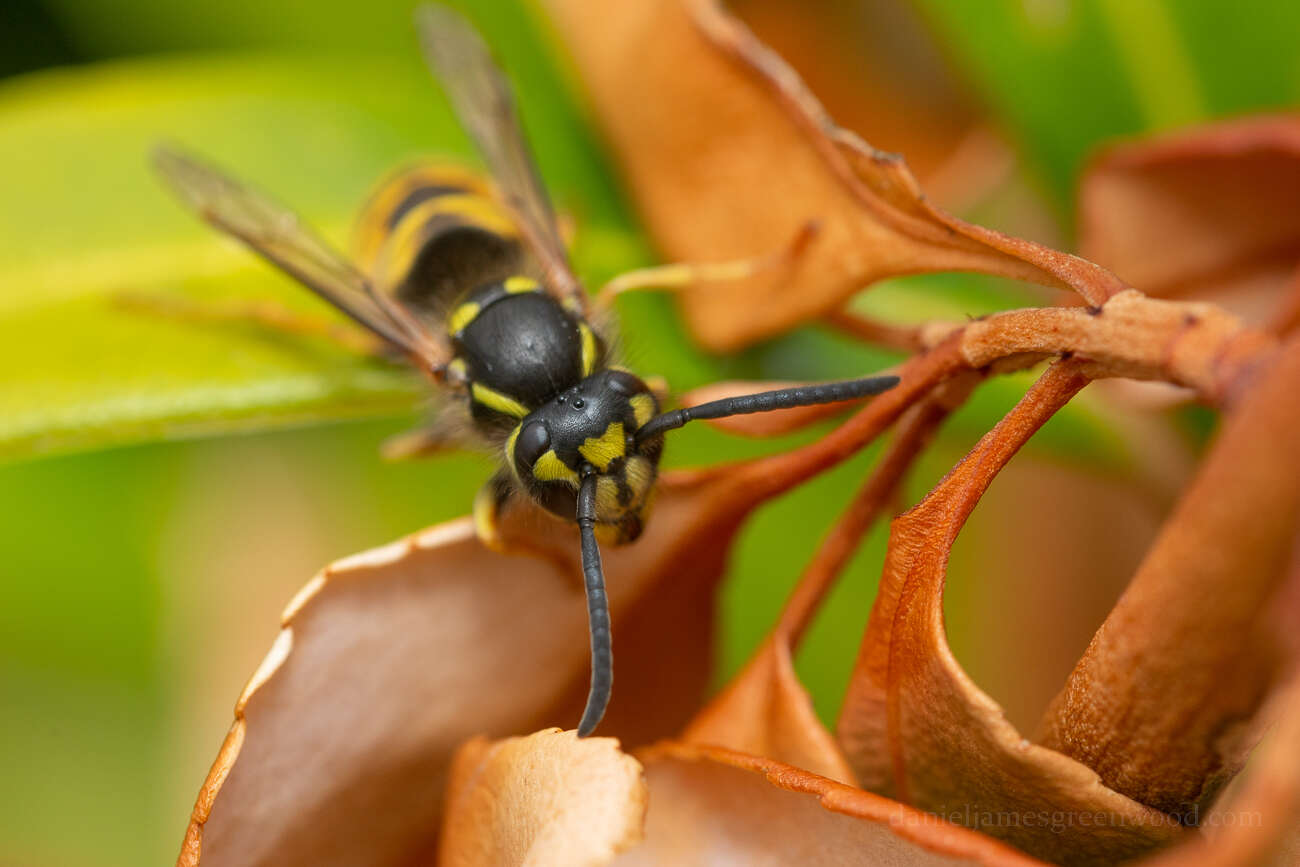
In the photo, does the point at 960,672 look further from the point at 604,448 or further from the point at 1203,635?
the point at 604,448

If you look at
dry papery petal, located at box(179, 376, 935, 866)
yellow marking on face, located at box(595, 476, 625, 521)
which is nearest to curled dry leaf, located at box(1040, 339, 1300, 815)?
dry papery petal, located at box(179, 376, 935, 866)

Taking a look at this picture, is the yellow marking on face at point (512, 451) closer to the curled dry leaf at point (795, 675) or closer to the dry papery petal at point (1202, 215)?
the curled dry leaf at point (795, 675)

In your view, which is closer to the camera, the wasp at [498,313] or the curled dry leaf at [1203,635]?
the curled dry leaf at [1203,635]

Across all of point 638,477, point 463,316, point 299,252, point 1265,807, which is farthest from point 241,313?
point 1265,807

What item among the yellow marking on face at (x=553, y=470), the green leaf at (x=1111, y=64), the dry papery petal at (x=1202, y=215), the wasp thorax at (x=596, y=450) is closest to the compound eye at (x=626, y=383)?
the wasp thorax at (x=596, y=450)

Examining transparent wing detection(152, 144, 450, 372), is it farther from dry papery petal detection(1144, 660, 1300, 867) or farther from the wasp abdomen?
dry papery petal detection(1144, 660, 1300, 867)
